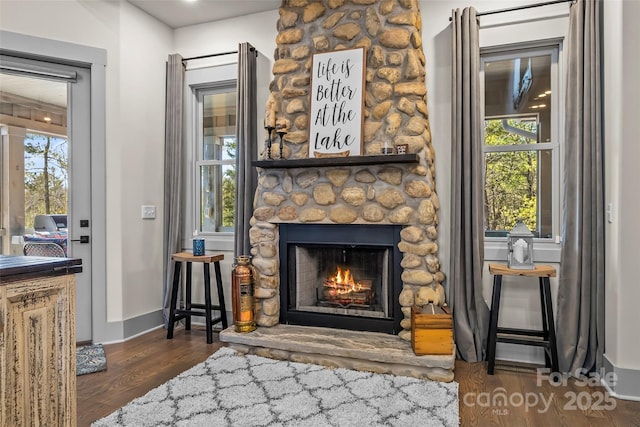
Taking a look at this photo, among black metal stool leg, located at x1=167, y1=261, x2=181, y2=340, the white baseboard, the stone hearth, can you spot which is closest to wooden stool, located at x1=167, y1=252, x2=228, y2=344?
black metal stool leg, located at x1=167, y1=261, x2=181, y2=340

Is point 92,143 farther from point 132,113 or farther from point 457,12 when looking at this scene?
point 457,12

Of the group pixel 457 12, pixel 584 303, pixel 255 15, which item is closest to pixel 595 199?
pixel 584 303

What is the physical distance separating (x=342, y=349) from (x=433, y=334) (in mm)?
621

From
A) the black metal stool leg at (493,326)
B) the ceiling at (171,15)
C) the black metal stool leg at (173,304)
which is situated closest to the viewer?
the black metal stool leg at (493,326)

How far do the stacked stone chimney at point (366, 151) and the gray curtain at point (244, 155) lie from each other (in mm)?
267

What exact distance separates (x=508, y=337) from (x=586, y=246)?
0.85m

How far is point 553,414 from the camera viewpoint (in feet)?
7.63

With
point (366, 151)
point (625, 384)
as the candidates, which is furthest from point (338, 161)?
point (625, 384)

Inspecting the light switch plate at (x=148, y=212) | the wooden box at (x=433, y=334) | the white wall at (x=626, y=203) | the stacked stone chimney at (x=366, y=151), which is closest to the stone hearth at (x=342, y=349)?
the wooden box at (x=433, y=334)

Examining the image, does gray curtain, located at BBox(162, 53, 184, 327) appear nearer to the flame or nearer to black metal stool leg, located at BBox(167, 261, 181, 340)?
black metal stool leg, located at BBox(167, 261, 181, 340)

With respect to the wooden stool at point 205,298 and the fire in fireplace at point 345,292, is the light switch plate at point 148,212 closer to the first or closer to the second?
the wooden stool at point 205,298

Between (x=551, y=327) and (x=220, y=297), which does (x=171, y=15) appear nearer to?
(x=220, y=297)

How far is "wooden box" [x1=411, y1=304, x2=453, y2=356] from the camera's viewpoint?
8.91ft

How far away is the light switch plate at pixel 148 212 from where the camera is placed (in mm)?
3861
